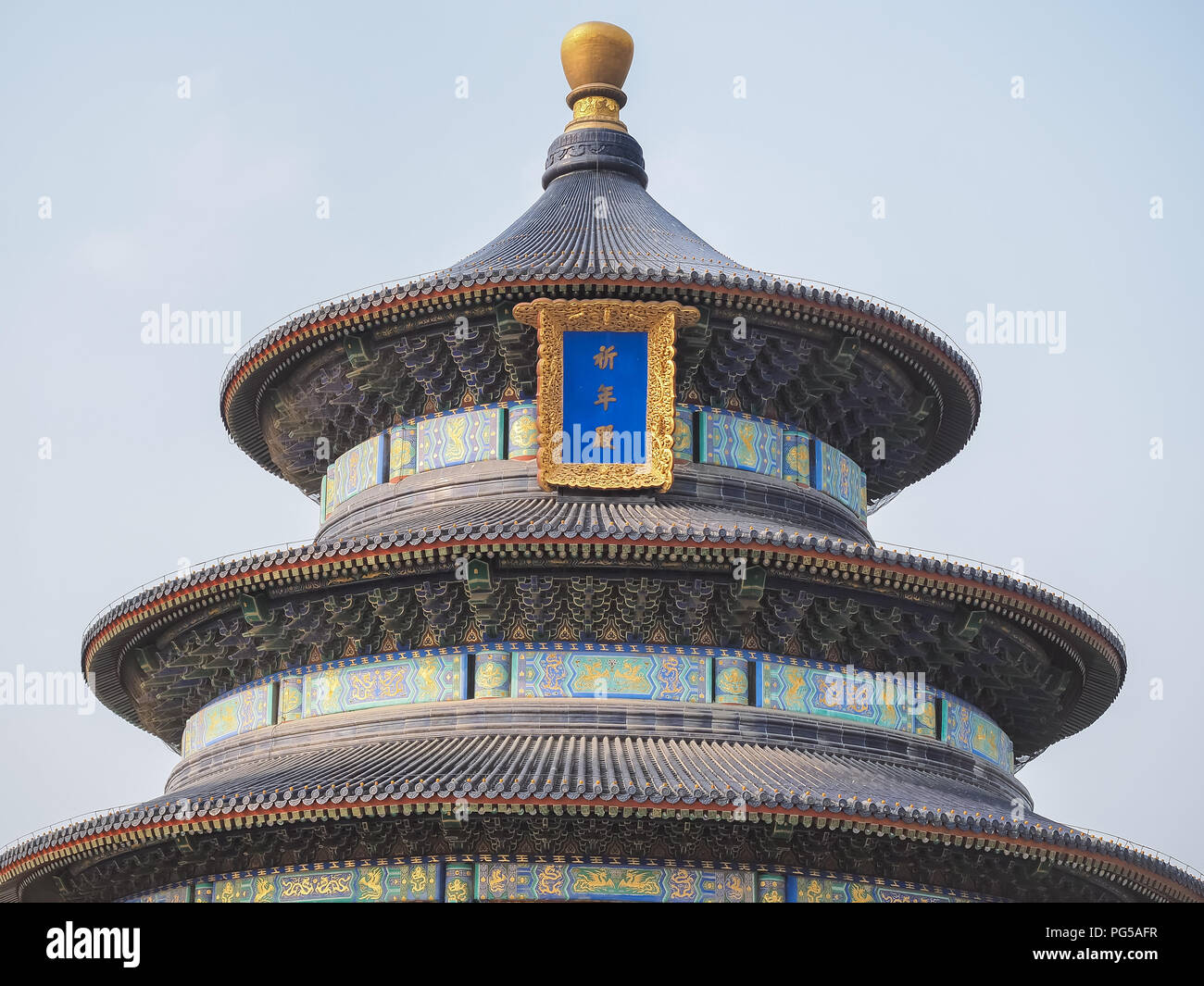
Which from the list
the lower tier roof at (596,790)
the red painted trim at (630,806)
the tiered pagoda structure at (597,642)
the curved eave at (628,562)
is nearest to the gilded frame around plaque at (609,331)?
the tiered pagoda structure at (597,642)

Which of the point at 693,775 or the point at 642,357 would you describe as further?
the point at 642,357

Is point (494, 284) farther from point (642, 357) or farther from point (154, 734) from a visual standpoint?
point (154, 734)

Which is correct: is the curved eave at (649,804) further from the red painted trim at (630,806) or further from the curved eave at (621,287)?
the curved eave at (621,287)

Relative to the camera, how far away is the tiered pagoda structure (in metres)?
21.2

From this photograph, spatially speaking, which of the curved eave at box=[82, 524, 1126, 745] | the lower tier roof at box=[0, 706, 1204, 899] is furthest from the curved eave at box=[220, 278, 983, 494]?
the lower tier roof at box=[0, 706, 1204, 899]

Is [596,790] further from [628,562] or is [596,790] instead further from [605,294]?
[605,294]

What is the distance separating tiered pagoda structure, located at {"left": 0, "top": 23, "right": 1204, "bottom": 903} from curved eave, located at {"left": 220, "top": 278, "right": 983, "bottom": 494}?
0.20 feet

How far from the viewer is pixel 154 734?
28.9 metres

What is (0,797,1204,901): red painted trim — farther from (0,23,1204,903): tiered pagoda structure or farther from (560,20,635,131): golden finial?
(560,20,635,131): golden finial

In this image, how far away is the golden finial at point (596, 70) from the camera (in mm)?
31344

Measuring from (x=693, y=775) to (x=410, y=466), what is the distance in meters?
7.76

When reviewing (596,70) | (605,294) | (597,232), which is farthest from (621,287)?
(596,70)
